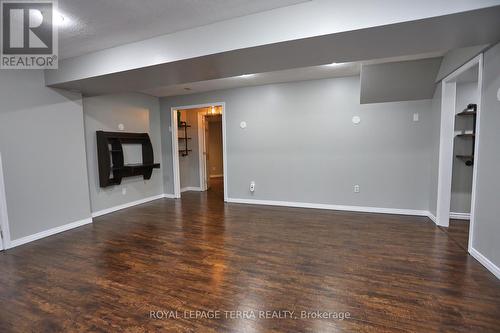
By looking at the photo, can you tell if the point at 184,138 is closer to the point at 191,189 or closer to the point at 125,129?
the point at 191,189

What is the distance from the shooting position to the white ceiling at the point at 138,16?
200 cm

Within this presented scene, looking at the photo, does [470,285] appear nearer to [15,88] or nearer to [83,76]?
[83,76]

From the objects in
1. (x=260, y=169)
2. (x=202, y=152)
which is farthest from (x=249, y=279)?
(x=202, y=152)

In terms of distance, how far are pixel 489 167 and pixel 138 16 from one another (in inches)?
143

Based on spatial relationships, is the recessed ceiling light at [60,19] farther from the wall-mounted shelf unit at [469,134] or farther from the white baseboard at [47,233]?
the wall-mounted shelf unit at [469,134]

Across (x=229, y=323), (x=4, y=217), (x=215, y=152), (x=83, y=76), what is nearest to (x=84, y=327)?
(x=229, y=323)

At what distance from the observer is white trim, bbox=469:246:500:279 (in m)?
2.24

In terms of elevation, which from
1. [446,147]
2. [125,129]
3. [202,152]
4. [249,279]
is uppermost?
[125,129]

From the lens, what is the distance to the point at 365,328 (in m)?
1.65

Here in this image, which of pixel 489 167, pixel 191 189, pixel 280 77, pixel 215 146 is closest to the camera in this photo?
pixel 489 167

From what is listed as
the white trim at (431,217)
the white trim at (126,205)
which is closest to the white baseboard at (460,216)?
the white trim at (431,217)

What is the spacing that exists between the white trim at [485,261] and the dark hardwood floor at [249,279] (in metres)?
0.06

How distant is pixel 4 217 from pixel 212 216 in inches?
108

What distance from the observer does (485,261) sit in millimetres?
2410
